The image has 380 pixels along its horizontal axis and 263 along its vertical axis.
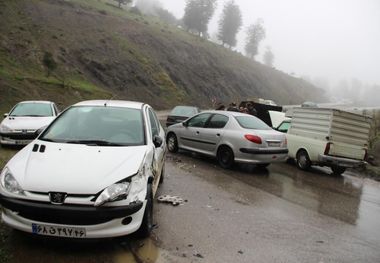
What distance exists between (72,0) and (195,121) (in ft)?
160

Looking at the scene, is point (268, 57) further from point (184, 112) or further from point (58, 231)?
point (58, 231)

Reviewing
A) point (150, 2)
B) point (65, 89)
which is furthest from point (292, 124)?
point (150, 2)

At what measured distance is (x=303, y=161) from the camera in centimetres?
1168

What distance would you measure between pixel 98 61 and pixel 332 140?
32506 millimetres

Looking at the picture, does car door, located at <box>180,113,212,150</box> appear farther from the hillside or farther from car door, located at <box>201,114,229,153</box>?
the hillside

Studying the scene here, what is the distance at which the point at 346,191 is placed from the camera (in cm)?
934

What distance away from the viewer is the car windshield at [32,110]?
11539mm

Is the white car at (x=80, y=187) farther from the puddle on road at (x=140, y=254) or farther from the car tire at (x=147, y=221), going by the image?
the puddle on road at (x=140, y=254)

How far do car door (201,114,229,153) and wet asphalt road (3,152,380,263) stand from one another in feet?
3.30

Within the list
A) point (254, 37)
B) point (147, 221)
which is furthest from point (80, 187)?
point (254, 37)

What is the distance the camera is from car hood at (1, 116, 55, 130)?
33.8 ft

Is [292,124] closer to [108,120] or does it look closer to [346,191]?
[346,191]

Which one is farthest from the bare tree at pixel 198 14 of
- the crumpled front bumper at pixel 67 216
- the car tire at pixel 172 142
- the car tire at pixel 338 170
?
the crumpled front bumper at pixel 67 216

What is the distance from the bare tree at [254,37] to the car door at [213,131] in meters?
107
